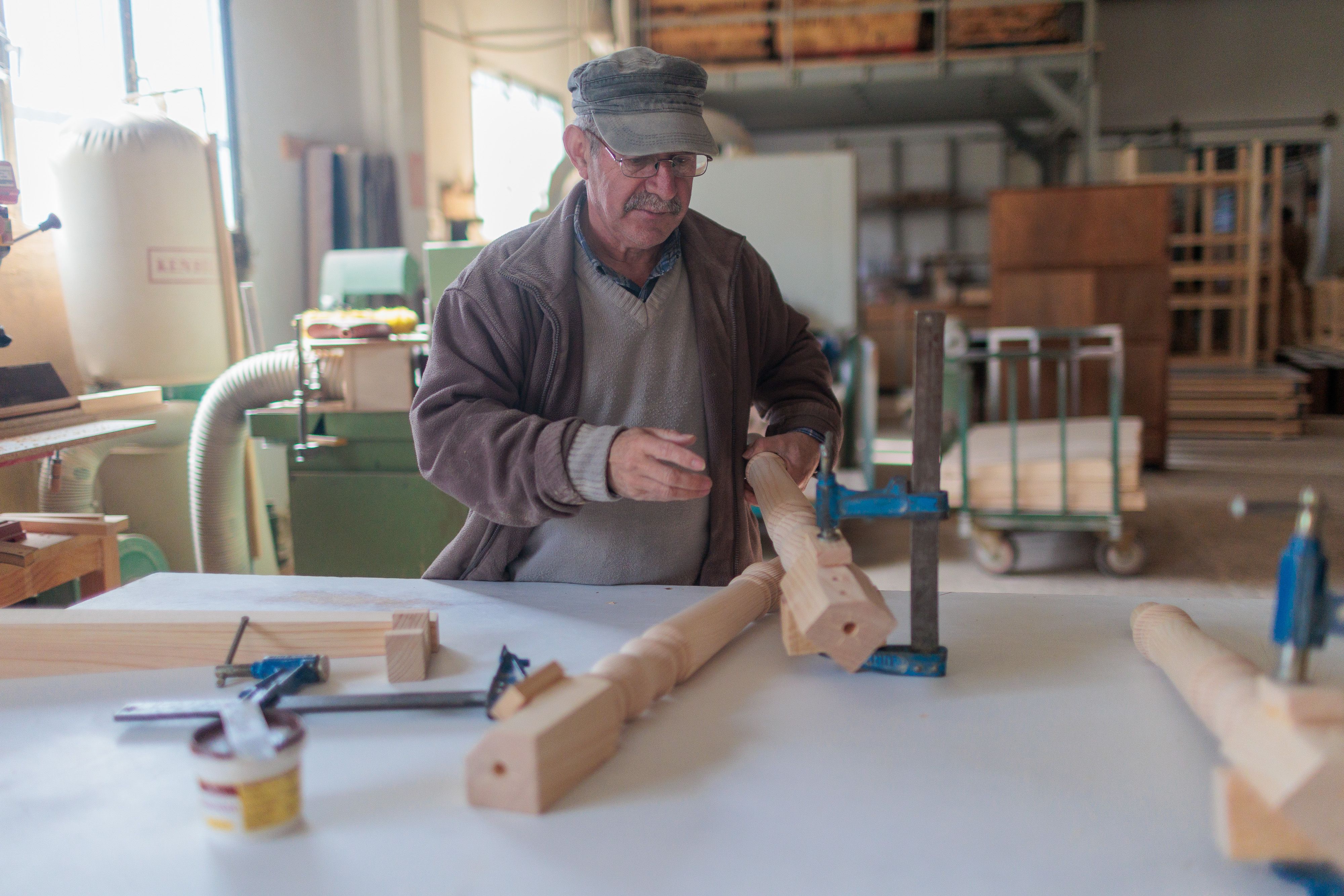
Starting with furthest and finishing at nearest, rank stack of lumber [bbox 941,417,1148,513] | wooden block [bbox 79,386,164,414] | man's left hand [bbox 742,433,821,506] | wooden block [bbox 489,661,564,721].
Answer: stack of lumber [bbox 941,417,1148,513] < wooden block [bbox 79,386,164,414] < man's left hand [bbox 742,433,821,506] < wooden block [bbox 489,661,564,721]

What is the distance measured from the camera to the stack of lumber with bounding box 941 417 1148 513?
4.45 meters

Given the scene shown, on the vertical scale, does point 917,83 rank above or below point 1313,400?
above

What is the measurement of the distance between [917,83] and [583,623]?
7079mm

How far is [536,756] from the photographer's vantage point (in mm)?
931

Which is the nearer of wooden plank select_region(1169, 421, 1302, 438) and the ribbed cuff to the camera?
the ribbed cuff

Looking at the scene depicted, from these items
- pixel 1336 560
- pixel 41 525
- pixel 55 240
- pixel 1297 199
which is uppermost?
pixel 1297 199

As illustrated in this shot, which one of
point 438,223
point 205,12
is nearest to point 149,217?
point 205,12

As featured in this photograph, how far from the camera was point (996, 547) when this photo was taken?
15.6 ft

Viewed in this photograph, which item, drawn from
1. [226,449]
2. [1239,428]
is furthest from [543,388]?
[1239,428]

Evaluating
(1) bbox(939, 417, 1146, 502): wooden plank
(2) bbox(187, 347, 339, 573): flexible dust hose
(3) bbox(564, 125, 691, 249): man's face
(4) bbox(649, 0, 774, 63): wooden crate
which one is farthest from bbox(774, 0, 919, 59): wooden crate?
(3) bbox(564, 125, 691, 249): man's face

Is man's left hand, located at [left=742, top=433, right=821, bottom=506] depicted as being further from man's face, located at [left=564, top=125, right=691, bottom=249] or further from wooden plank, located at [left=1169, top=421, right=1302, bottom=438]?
wooden plank, located at [left=1169, top=421, right=1302, bottom=438]

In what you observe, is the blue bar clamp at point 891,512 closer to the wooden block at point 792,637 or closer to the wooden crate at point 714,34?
the wooden block at point 792,637

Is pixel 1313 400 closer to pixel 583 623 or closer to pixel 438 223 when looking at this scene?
pixel 438 223

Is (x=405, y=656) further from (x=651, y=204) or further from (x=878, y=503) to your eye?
(x=651, y=204)
